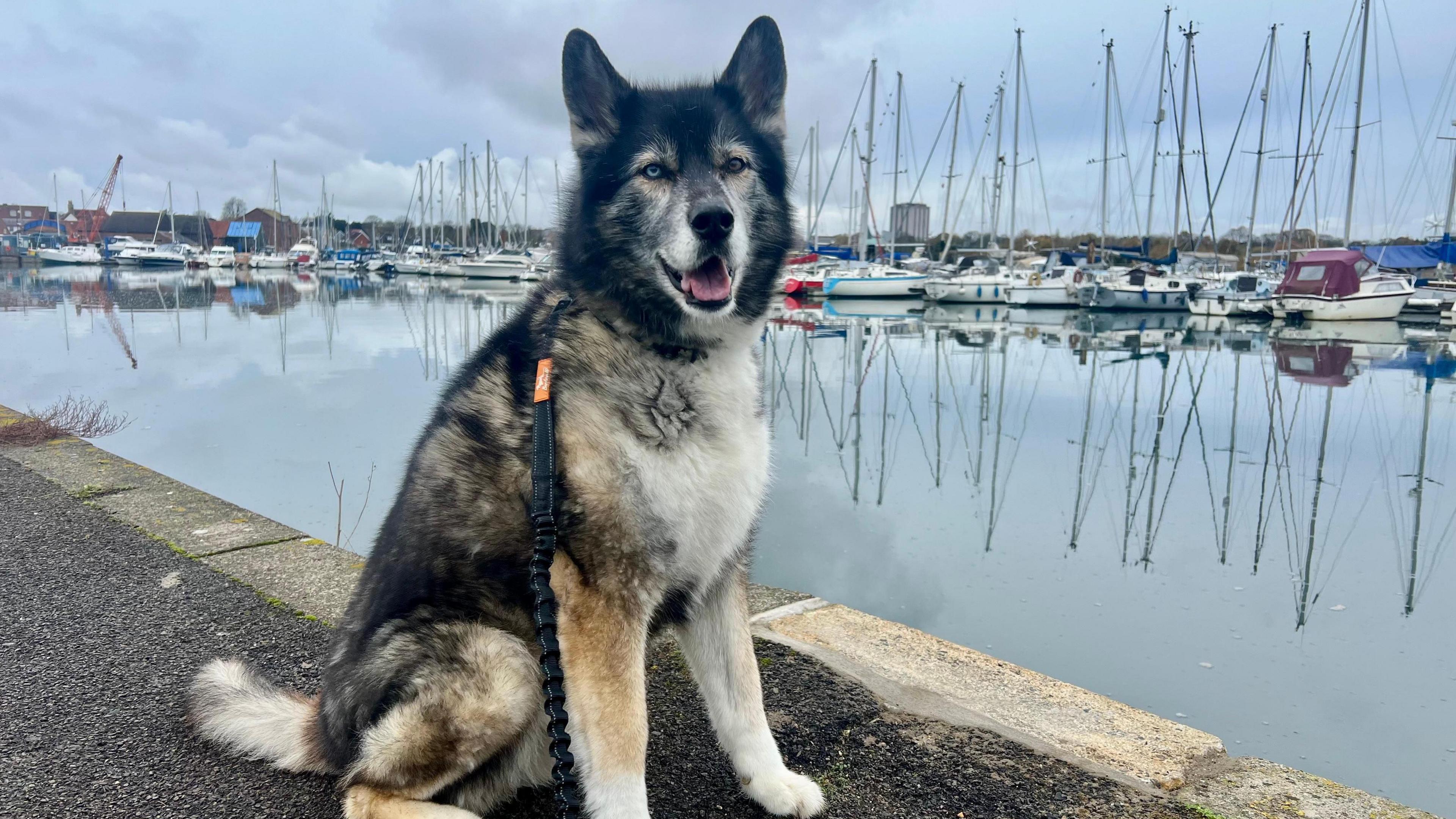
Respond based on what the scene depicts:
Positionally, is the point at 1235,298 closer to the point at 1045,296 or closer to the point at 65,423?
the point at 1045,296

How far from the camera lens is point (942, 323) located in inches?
1221

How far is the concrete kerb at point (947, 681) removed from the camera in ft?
8.84

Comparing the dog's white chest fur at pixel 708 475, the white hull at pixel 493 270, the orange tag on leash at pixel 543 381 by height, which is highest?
the white hull at pixel 493 270

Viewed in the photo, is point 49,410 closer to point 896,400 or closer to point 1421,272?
point 896,400

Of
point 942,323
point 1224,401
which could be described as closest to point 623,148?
point 1224,401

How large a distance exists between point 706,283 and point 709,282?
1 centimetres

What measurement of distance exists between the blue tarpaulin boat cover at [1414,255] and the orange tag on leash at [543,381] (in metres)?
55.5

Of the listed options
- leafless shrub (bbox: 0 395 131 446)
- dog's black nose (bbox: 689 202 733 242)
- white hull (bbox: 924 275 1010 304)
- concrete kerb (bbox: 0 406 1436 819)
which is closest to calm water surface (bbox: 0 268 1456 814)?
leafless shrub (bbox: 0 395 131 446)

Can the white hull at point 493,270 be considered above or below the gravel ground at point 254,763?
above

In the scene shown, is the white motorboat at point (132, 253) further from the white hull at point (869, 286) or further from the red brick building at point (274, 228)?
the white hull at point (869, 286)

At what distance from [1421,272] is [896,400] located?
52.8m

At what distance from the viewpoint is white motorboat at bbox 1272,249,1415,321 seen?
107 feet

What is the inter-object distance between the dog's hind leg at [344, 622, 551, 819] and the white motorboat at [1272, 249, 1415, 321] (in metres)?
38.7

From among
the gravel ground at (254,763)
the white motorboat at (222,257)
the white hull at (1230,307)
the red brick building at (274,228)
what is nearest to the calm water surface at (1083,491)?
the gravel ground at (254,763)
